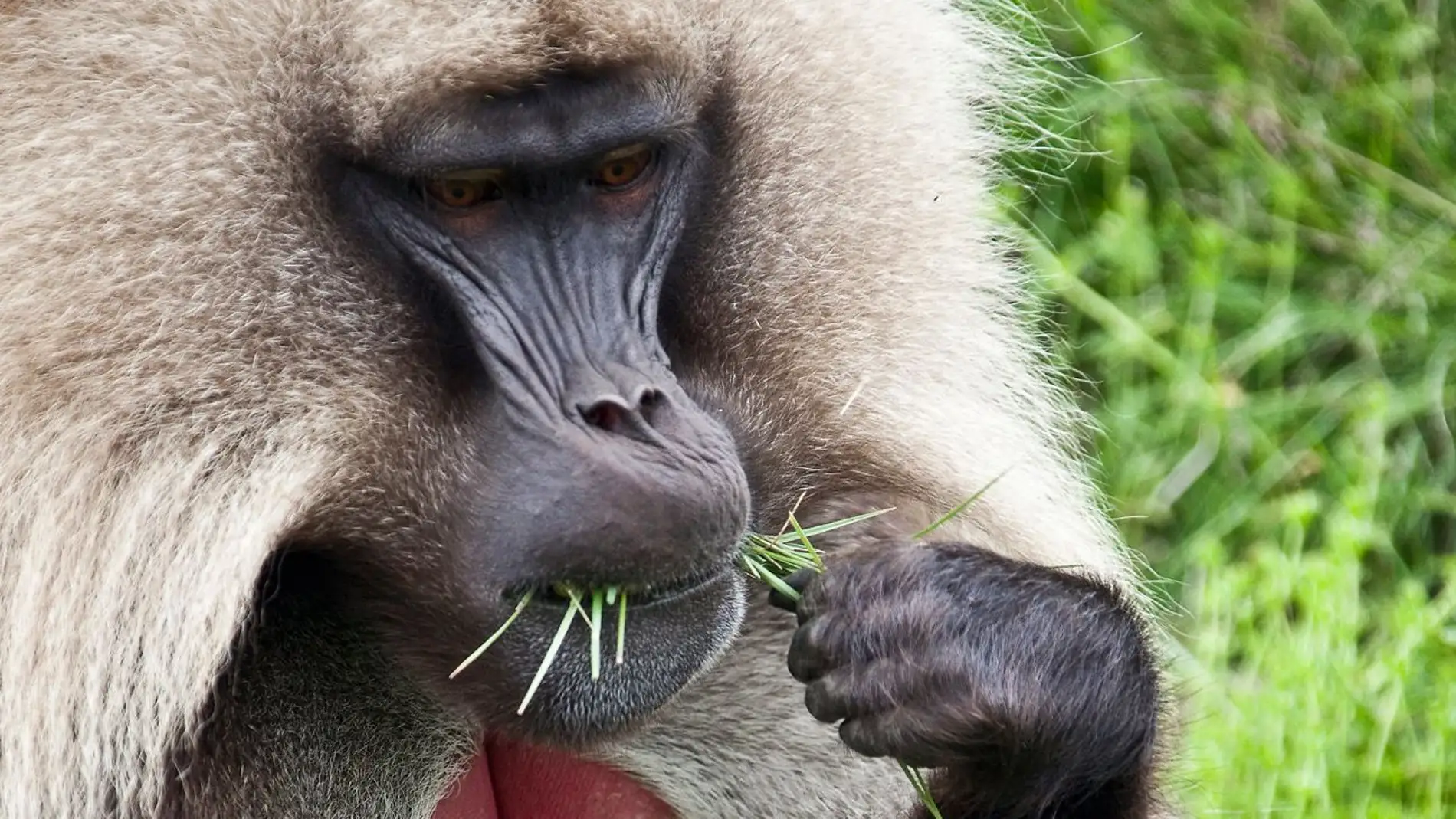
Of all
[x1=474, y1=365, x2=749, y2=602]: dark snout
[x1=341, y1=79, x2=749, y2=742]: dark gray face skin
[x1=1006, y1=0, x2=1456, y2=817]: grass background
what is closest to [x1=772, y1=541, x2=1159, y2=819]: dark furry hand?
[x1=341, y1=79, x2=749, y2=742]: dark gray face skin

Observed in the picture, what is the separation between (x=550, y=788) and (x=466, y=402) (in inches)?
27.9

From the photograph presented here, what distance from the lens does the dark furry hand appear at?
9.13 feet

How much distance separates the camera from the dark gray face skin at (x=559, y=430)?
2.47m

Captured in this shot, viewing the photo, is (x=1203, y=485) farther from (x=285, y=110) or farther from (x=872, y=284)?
(x=285, y=110)

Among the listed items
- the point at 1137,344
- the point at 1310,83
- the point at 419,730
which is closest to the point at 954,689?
the point at 419,730

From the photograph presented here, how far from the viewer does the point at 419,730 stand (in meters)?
2.82

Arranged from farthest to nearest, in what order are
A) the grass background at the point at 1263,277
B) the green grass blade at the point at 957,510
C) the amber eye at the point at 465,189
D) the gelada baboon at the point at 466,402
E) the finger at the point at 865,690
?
the grass background at the point at 1263,277, the green grass blade at the point at 957,510, the finger at the point at 865,690, the amber eye at the point at 465,189, the gelada baboon at the point at 466,402

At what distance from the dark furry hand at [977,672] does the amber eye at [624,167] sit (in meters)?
0.56

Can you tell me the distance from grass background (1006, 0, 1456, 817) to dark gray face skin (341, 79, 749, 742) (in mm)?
2348

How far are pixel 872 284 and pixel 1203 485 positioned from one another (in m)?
2.59

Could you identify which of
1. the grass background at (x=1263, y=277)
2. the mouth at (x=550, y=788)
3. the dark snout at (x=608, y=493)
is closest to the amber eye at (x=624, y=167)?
the dark snout at (x=608, y=493)

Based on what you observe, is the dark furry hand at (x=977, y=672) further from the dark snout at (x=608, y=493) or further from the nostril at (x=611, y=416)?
the nostril at (x=611, y=416)

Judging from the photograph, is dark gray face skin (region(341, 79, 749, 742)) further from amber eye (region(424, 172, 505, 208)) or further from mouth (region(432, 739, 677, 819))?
mouth (region(432, 739, 677, 819))

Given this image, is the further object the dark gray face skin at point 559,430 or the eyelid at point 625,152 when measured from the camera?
the eyelid at point 625,152
